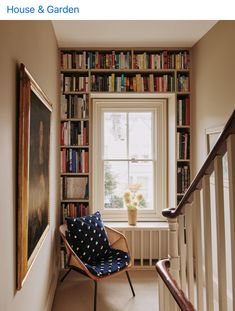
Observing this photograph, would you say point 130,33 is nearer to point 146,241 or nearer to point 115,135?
point 115,135

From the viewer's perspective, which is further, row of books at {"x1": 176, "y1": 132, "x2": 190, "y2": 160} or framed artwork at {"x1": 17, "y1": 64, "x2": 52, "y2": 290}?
row of books at {"x1": 176, "y1": 132, "x2": 190, "y2": 160}

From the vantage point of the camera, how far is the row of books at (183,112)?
362cm

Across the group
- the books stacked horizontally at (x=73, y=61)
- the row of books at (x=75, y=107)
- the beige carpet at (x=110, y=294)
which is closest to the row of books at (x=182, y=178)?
the beige carpet at (x=110, y=294)

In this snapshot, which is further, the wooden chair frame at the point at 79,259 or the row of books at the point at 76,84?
the row of books at the point at 76,84

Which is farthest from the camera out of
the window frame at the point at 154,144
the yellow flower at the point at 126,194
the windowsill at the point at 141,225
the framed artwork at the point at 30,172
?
the window frame at the point at 154,144

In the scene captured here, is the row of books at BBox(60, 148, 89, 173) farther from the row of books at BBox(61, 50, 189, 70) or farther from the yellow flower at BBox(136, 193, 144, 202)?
the row of books at BBox(61, 50, 189, 70)

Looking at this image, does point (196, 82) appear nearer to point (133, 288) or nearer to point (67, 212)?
point (67, 212)

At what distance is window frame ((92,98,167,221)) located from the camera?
3.88 m

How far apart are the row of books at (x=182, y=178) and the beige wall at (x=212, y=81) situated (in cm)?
15

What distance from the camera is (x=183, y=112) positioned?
11.9 feet

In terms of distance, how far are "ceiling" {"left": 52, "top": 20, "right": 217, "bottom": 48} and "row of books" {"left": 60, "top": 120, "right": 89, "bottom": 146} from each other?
3.19ft

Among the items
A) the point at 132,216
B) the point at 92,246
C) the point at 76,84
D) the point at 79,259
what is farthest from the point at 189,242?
the point at 76,84

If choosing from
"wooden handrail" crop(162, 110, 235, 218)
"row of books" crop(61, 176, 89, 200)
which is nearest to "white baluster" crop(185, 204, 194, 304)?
"wooden handrail" crop(162, 110, 235, 218)

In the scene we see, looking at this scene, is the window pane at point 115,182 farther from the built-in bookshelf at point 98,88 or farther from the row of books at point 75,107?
the row of books at point 75,107
